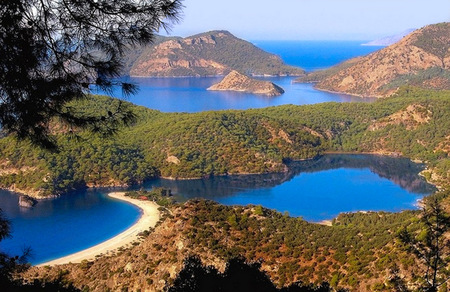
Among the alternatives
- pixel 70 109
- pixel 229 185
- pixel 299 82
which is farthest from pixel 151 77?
pixel 70 109

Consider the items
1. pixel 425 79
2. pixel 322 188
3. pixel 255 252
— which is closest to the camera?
pixel 255 252

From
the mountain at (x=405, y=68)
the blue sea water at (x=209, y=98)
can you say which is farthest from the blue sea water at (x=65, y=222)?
the mountain at (x=405, y=68)

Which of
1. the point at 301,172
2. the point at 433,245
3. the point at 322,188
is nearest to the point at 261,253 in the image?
the point at 433,245

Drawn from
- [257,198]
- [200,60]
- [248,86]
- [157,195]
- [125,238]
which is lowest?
[125,238]

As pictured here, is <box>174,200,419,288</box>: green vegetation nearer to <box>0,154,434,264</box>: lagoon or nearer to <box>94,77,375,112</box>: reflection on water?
<box>0,154,434,264</box>: lagoon

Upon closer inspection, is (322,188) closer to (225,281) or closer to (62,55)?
(225,281)

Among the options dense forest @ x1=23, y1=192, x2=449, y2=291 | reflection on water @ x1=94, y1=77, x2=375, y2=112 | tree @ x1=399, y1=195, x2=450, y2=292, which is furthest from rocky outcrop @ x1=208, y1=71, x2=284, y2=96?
tree @ x1=399, y1=195, x2=450, y2=292
